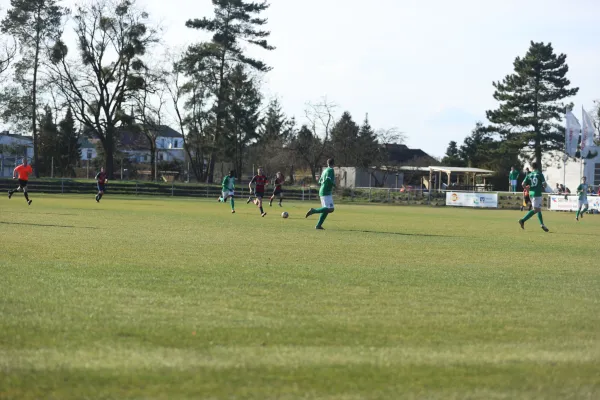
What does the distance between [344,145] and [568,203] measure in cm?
3103

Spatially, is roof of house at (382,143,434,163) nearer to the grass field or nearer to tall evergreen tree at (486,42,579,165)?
tall evergreen tree at (486,42,579,165)

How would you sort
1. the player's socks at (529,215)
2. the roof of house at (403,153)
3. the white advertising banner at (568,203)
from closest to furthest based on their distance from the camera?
the player's socks at (529,215) → the white advertising banner at (568,203) → the roof of house at (403,153)

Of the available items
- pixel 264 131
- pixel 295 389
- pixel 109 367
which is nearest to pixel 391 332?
pixel 295 389

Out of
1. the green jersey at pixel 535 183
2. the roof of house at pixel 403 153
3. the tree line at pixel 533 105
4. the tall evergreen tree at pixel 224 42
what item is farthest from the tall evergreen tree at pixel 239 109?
the green jersey at pixel 535 183

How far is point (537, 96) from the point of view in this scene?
72.2 metres

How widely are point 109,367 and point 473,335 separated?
3287mm

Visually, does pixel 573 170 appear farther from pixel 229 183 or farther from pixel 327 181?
pixel 327 181

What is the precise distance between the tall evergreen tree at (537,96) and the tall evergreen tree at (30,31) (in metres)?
42.1

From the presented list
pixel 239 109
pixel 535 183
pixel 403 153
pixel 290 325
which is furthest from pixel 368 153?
pixel 290 325

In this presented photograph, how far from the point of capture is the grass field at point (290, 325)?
206 inches

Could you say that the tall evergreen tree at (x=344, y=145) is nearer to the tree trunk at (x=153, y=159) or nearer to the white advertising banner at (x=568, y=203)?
the tree trunk at (x=153, y=159)

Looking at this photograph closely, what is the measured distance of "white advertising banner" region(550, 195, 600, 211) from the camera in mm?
49750

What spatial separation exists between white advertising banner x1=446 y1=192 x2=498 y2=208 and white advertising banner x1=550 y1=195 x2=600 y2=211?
4.57 m

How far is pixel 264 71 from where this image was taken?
67.2 meters
